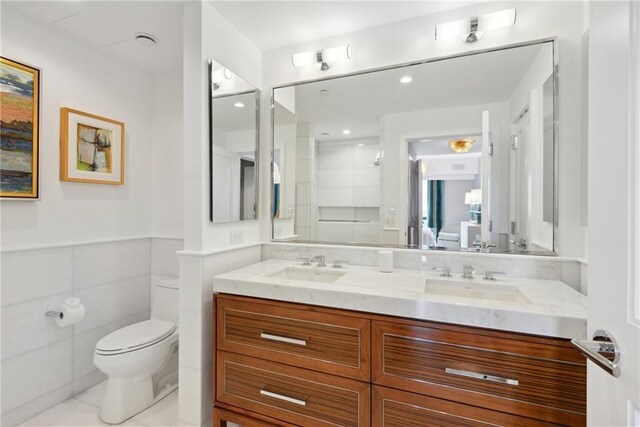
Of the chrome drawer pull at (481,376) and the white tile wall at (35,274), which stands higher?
the white tile wall at (35,274)

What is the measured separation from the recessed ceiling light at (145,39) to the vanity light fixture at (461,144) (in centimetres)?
207

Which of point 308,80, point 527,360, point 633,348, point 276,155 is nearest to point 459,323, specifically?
point 527,360

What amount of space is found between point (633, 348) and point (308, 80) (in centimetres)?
203

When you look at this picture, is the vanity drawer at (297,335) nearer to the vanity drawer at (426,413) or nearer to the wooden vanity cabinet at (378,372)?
the wooden vanity cabinet at (378,372)

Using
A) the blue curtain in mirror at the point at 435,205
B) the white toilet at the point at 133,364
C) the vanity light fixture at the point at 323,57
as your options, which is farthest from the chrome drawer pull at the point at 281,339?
the vanity light fixture at the point at 323,57

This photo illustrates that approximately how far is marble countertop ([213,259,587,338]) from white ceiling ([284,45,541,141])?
3.24 ft

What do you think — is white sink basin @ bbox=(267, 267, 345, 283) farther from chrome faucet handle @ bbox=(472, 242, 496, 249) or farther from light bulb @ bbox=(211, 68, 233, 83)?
light bulb @ bbox=(211, 68, 233, 83)

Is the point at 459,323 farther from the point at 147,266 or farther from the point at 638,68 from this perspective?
the point at 147,266

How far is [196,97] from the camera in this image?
171cm

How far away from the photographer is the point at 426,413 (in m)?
1.21

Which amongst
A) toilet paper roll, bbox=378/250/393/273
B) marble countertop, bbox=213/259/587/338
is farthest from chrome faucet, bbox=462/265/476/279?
toilet paper roll, bbox=378/250/393/273

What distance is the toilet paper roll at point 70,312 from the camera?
6.10 feet

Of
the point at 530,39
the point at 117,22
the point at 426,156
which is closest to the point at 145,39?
the point at 117,22

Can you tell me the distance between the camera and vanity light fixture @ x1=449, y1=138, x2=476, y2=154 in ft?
5.74
